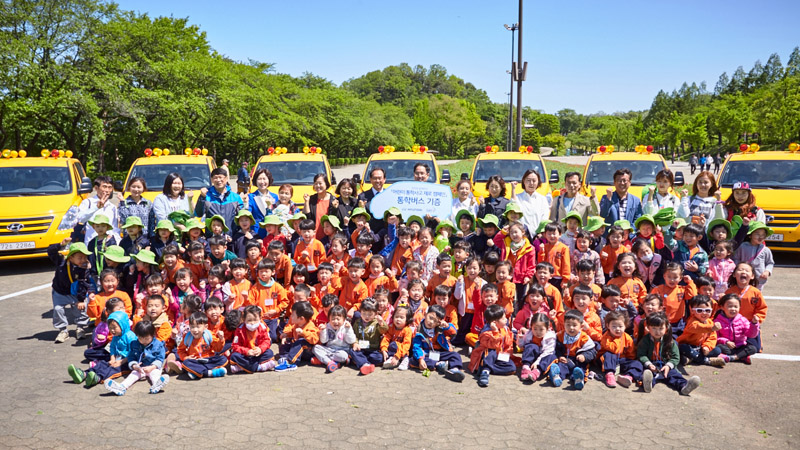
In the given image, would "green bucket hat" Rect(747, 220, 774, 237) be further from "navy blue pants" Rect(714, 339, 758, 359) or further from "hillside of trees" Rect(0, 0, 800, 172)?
"hillside of trees" Rect(0, 0, 800, 172)

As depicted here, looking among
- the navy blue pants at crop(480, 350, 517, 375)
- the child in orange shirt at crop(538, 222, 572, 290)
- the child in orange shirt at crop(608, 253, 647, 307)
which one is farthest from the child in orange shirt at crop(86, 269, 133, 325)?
the child in orange shirt at crop(608, 253, 647, 307)

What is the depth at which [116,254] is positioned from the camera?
650 cm

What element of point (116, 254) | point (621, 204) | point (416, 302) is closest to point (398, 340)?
point (416, 302)

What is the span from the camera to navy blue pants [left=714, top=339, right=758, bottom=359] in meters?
5.86

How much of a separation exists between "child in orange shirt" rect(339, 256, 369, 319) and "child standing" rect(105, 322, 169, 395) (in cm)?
197

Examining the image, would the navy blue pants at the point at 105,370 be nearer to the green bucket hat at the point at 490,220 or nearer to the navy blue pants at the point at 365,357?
the navy blue pants at the point at 365,357

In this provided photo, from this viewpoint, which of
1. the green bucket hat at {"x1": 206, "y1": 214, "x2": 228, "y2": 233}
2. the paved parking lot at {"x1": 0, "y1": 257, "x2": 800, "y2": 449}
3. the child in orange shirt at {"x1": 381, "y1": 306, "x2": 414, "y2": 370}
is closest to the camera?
the paved parking lot at {"x1": 0, "y1": 257, "x2": 800, "y2": 449}

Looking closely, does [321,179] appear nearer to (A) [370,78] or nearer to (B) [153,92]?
(B) [153,92]

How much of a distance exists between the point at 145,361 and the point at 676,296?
5.51 meters

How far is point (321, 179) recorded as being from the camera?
8039 mm

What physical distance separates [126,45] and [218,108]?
516 cm

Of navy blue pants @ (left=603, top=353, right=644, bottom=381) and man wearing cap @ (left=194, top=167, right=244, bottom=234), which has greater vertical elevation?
man wearing cap @ (left=194, top=167, right=244, bottom=234)

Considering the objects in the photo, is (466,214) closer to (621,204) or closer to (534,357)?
(621,204)

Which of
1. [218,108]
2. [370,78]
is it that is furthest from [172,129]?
[370,78]
